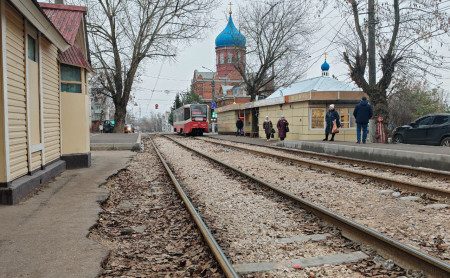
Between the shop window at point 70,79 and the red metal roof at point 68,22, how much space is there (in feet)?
0.88

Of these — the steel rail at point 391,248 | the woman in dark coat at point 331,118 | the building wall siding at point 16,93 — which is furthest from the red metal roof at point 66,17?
the woman in dark coat at point 331,118

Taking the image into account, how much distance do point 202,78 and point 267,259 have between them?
94274 millimetres

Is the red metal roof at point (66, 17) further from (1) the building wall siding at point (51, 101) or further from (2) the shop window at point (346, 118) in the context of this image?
(2) the shop window at point (346, 118)

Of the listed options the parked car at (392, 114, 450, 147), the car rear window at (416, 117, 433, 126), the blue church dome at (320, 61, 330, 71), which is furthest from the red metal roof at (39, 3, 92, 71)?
the blue church dome at (320, 61, 330, 71)

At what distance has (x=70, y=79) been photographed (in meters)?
11.0

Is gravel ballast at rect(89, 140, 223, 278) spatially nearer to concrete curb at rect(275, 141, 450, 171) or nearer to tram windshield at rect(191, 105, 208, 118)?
concrete curb at rect(275, 141, 450, 171)

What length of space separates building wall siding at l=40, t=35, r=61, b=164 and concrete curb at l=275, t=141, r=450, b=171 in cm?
990

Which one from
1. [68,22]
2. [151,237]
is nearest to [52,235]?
[151,237]

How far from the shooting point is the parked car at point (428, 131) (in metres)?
15.9

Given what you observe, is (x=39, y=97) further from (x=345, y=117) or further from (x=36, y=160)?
(x=345, y=117)

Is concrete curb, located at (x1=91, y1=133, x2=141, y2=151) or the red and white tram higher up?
the red and white tram

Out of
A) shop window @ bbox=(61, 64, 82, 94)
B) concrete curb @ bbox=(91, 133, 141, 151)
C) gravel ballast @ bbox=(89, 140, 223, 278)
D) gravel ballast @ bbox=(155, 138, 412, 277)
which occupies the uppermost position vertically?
shop window @ bbox=(61, 64, 82, 94)

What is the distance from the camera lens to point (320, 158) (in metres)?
13.8

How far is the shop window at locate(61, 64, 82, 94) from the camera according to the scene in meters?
10.8
